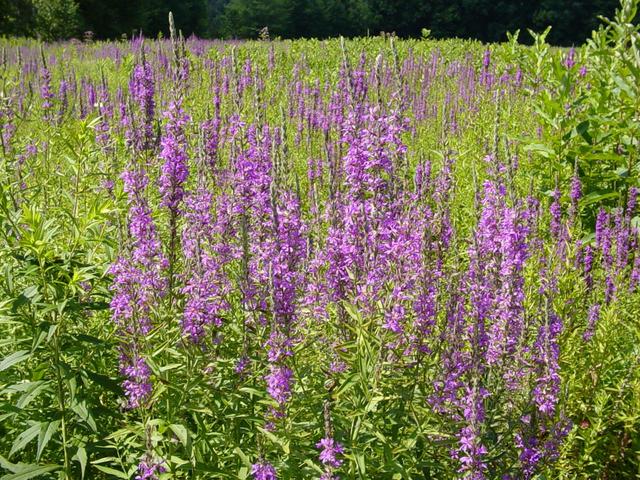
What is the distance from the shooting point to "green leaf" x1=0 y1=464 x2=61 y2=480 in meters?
2.65

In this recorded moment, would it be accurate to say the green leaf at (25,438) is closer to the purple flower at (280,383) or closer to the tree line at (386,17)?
the purple flower at (280,383)

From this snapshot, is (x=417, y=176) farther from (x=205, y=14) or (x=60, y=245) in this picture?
(x=205, y=14)

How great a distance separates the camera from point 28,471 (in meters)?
2.69

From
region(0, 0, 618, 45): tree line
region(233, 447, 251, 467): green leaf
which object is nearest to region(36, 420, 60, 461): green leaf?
region(233, 447, 251, 467): green leaf

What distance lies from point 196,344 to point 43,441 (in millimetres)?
695

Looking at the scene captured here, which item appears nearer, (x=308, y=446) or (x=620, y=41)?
(x=308, y=446)

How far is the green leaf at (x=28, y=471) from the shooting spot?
265 centimetres

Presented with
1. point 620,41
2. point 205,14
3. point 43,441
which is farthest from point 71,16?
point 43,441

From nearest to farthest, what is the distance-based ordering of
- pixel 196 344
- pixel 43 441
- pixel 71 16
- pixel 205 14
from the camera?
pixel 43 441, pixel 196 344, pixel 71 16, pixel 205 14

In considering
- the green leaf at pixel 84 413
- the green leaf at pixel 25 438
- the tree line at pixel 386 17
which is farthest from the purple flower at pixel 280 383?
the tree line at pixel 386 17

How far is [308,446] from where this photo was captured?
2748 millimetres

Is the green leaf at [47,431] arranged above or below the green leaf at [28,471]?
above

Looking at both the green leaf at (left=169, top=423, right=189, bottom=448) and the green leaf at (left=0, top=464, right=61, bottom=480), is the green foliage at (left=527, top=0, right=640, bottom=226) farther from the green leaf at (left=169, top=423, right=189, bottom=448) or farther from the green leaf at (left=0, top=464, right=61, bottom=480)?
the green leaf at (left=0, top=464, right=61, bottom=480)

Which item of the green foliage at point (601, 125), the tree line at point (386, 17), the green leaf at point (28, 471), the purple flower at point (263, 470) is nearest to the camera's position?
the purple flower at point (263, 470)
